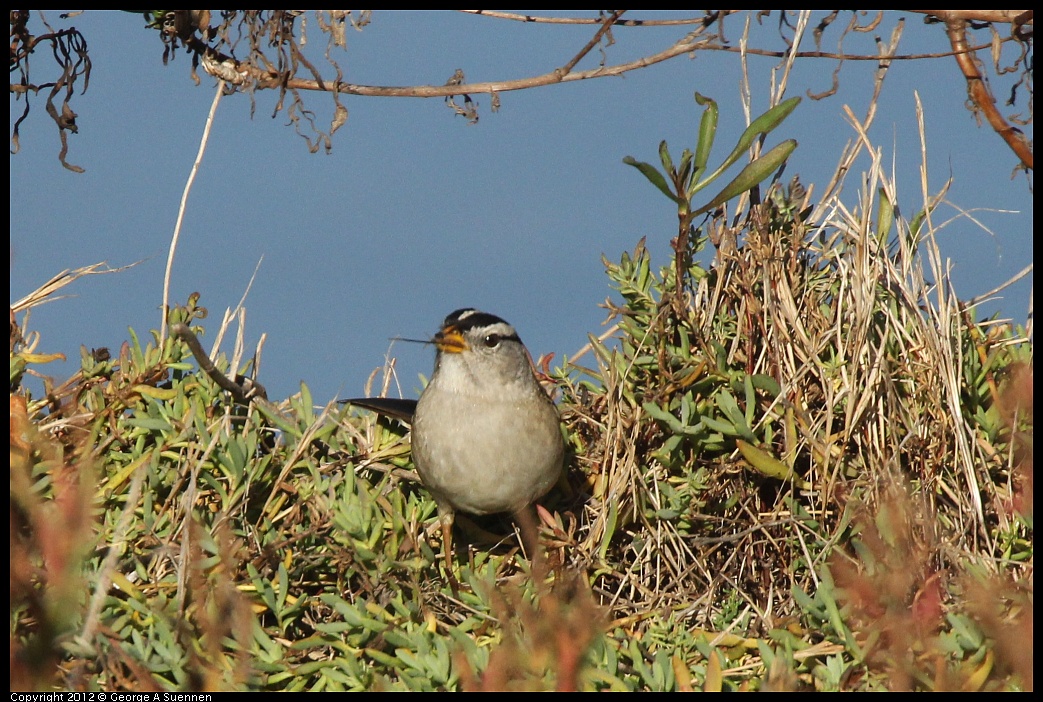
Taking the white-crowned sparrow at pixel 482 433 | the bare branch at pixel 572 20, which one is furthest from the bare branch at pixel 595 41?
the white-crowned sparrow at pixel 482 433

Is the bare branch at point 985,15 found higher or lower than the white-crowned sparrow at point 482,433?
higher

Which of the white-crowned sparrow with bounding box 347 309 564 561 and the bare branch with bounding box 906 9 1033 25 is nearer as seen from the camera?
the bare branch with bounding box 906 9 1033 25

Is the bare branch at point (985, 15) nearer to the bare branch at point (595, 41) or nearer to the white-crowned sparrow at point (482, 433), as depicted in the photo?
the bare branch at point (595, 41)

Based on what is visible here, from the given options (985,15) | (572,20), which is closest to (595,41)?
(572,20)

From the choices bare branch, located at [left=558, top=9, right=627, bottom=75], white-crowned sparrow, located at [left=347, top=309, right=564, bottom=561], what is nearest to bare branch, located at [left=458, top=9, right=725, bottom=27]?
bare branch, located at [left=558, top=9, right=627, bottom=75]

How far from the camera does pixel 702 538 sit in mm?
4078

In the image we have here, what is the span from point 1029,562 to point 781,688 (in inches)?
52.1

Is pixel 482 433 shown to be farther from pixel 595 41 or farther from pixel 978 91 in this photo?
pixel 978 91

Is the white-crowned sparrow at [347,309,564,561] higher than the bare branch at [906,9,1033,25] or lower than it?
lower

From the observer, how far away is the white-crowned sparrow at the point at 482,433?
13.4 ft

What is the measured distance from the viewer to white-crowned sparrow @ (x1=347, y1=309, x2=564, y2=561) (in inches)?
161

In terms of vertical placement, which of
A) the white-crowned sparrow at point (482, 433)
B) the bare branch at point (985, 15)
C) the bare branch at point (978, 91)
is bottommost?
the white-crowned sparrow at point (482, 433)

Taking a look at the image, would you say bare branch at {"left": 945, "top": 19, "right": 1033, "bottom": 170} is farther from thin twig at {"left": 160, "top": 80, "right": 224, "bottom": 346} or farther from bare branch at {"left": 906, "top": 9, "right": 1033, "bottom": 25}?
thin twig at {"left": 160, "top": 80, "right": 224, "bottom": 346}

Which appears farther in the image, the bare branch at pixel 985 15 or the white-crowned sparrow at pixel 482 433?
the white-crowned sparrow at pixel 482 433
